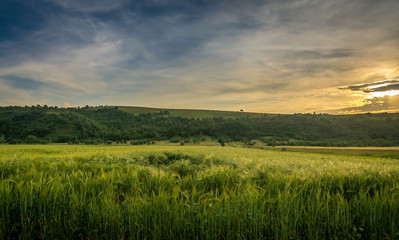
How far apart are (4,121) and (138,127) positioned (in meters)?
71.7

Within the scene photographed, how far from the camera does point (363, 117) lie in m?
122

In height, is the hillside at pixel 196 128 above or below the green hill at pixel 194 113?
below

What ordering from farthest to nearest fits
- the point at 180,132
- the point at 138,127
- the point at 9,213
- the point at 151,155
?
1. the point at 138,127
2. the point at 180,132
3. the point at 151,155
4. the point at 9,213

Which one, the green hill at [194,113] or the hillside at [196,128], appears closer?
the hillside at [196,128]

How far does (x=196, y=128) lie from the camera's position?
436 ft

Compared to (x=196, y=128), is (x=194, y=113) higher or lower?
higher

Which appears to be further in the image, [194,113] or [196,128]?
[194,113]

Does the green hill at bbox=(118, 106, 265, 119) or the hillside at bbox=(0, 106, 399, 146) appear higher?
the green hill at bbox=(118, 106, 265, 119)

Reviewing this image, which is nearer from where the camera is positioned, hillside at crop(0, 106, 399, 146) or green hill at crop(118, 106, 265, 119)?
hillside at crop(0, 106, 399, 146)

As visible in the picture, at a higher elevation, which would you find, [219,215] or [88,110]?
[88,110]

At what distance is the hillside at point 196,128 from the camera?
106 metres

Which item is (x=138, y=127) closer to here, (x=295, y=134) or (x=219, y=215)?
(x=295, y=134)

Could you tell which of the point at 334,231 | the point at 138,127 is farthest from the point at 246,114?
the point at 334,231

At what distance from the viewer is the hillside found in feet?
349
